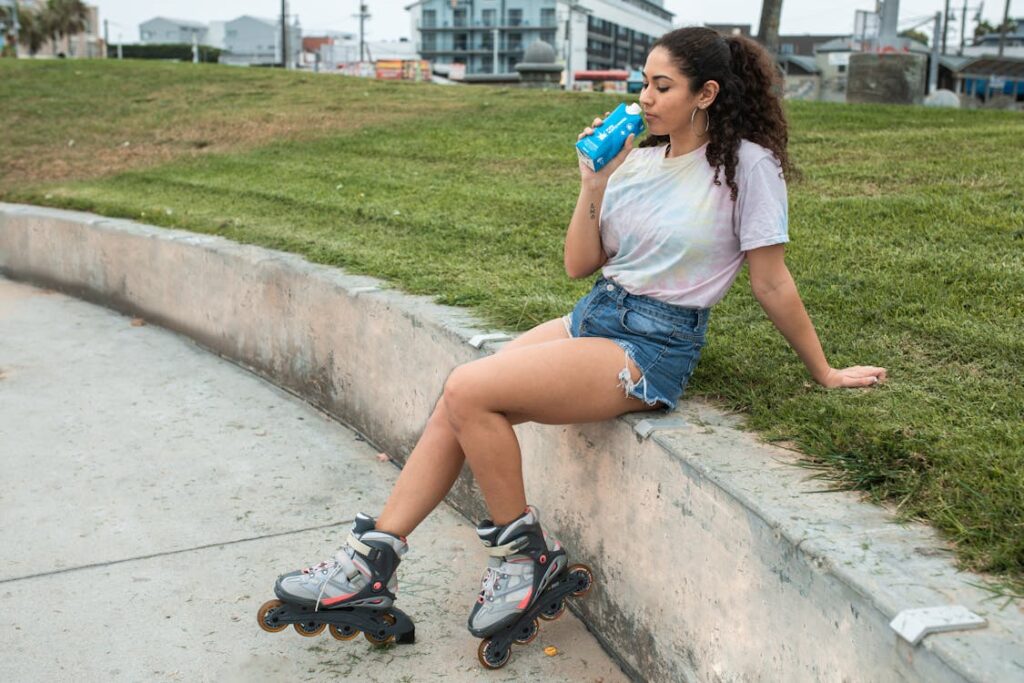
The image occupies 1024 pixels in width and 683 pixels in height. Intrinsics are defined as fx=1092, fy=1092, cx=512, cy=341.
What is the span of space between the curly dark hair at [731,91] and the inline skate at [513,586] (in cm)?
104

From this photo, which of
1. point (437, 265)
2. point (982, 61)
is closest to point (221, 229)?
point (437, 265)

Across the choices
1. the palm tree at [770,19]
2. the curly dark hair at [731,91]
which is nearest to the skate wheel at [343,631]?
the curly dark hair at [731,91]

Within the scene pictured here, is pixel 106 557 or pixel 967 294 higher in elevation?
pixel 967 294

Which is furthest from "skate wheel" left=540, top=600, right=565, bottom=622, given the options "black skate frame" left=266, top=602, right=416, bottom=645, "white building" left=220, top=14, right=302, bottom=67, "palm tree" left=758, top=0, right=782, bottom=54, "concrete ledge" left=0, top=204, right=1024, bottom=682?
"white building" left=220, top=14, right=302, bottom=67

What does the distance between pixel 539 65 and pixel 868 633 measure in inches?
844

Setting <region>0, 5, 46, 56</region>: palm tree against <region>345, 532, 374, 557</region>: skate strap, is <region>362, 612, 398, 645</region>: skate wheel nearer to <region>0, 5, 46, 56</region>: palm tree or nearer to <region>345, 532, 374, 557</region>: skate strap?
<region>345, 532, 374, 557</region>: skate strap

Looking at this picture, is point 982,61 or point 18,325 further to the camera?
point 982,61

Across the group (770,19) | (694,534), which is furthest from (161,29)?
(694,534)

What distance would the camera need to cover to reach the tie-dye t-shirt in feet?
9.16

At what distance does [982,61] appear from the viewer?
4500 centimetres

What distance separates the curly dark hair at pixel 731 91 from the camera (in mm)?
2828

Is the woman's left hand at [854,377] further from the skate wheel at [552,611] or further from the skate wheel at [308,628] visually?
the skate wheel at [308,628]

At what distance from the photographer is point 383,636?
2.97 metres

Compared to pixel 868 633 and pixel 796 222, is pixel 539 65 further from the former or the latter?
pixel 868 633
